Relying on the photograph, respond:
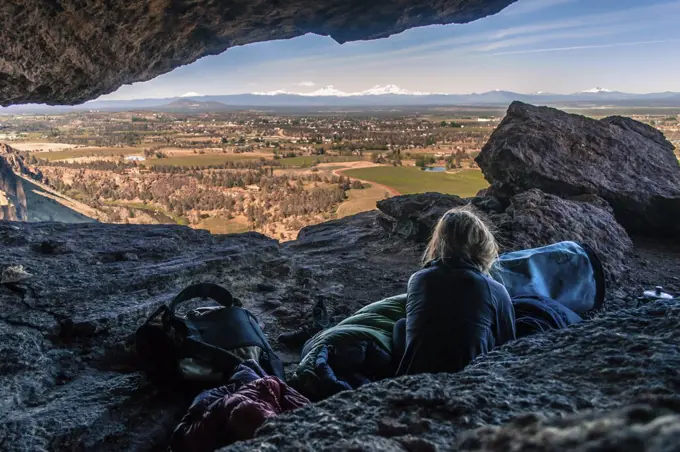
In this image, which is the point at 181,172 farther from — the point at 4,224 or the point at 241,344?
the point at 241,344

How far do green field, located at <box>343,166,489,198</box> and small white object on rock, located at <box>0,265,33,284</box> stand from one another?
33.2 ft

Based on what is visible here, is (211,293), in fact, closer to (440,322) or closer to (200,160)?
(440,322)

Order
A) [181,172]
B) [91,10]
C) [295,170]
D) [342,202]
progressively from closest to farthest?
[91,10] < [342,202] < [295,170] < [181,172]

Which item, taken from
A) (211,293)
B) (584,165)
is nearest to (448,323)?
(211,293)

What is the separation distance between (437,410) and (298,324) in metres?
3.18

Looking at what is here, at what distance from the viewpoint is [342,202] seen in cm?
1619

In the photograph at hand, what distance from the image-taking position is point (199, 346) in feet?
8.68

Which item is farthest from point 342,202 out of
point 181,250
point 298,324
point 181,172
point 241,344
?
point 181,172

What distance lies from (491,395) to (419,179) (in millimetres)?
16813

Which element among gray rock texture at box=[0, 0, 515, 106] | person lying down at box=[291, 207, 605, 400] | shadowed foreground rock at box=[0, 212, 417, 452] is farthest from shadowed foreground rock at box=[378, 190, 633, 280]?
gray rock texture at box=[0, 0, 515, 106]

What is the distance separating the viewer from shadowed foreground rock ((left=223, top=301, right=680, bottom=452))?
119 cm

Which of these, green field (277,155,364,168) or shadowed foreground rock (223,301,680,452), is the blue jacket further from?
green field (277,155,364,168)

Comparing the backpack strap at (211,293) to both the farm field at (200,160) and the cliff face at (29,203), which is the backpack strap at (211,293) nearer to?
the cliff face at (29,203)

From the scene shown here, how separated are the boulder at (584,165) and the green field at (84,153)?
42.1 meters
